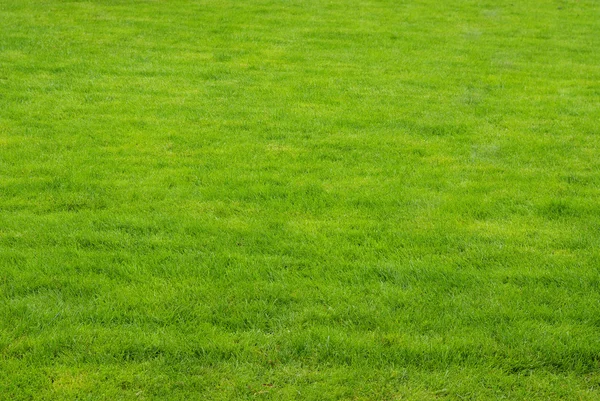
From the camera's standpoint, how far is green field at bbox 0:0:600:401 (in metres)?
5.06

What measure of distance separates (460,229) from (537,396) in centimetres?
248

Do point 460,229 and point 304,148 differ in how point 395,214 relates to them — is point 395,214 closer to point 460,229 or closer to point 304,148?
Result: point 460,229

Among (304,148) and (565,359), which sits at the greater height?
(304,148)

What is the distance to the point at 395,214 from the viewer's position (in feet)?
24.3

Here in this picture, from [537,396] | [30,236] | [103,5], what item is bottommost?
[537,396]

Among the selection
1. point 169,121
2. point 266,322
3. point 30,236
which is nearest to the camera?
point 266,322

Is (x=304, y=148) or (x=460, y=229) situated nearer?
(x=460, y=229)

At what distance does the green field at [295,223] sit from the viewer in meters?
5.06

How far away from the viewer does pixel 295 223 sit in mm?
7137

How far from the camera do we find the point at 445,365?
5.05 m

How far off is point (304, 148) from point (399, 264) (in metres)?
3.28

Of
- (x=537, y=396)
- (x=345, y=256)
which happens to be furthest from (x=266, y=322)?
(x=537, y=396)

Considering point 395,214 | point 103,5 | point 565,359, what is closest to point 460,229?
point 395,214

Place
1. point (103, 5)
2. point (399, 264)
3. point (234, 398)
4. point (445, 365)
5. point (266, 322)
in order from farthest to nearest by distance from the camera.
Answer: point (103, 5) → point (399, 264) → point (266, 322) → point (445, 365) → point (234, 398)
